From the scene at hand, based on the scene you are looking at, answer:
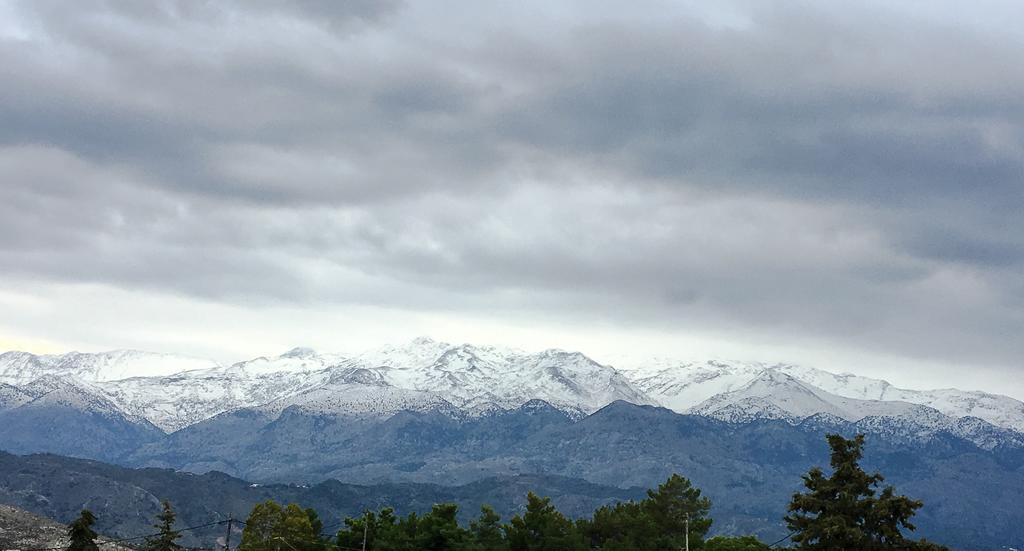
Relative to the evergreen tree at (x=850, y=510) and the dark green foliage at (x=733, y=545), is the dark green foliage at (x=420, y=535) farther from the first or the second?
the evergreen tree at (x=850, y=510)

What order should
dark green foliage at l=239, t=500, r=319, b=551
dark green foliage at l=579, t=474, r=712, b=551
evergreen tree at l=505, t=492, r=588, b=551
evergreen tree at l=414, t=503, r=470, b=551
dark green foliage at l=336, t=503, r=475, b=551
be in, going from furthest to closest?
dark green foliage at l=239, t=500, r=319, b=551, dark green foliage at l=579, t=474, r=712, b=551, evergreen tree at l=505, t=492, r=588, b=551, dark green foliage at l=336, t=503, r=475, b=551, evergreen tree at l=414, t=503, r=470, b=551

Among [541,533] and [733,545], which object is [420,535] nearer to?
[541,533]

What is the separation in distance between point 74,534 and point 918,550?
336ft

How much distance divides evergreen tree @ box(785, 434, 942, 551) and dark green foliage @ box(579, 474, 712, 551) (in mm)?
59518

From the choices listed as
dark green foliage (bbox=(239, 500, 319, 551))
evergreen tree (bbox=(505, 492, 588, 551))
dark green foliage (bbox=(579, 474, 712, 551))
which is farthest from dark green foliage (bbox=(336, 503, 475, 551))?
dark green foliage (bbox=(579, 474, 712, 551))

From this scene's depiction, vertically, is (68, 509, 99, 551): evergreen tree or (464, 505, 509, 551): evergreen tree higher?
(464, 505, 509, 551): evergreen tree

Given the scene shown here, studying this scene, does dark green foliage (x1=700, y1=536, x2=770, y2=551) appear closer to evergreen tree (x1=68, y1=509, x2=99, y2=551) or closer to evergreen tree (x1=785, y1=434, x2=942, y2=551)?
evergreen tree (x1=785, y1=434, x2=942, y2=551)

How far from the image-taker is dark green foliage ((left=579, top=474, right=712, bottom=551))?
166875 mm

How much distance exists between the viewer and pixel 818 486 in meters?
106

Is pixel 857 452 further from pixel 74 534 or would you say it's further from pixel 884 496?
pixel 74 534

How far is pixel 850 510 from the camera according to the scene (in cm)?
10262

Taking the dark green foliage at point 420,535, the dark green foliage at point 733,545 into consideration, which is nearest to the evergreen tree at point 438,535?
the dark green foliage at point 420,535

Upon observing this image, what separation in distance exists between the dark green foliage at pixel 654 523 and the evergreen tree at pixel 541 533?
5.11 metres

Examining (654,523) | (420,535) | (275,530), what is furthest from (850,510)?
(275,530)
